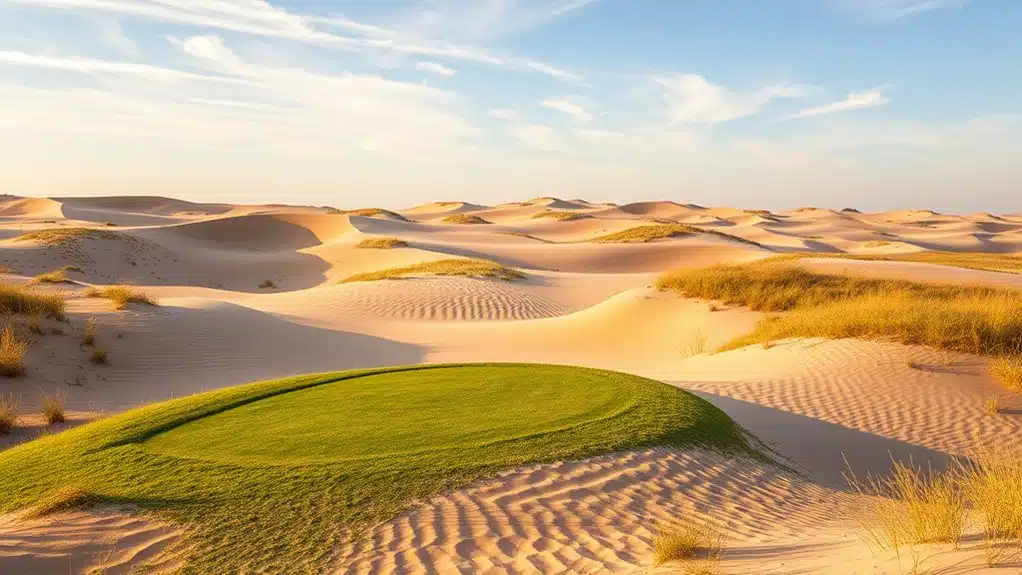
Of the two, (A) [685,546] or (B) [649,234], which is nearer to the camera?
(A) [685,546]

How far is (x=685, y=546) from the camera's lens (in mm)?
4020

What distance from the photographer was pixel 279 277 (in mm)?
34562

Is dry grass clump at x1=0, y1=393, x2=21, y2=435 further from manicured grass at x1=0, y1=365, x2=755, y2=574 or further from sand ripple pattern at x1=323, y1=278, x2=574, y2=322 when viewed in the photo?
sand ripple pattern at x1=323, y1=278, x2=574, y2=322

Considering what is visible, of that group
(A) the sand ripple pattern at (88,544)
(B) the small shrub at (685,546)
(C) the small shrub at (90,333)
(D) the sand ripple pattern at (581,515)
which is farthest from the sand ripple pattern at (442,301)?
(B) the small shrub at (685,546)

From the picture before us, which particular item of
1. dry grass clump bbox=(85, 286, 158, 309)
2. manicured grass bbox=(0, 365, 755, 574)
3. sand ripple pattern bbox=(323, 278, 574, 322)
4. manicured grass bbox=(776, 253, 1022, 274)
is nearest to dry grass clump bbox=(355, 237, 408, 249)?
sand ripple pattern bbox=(323, 278, 574, 322)

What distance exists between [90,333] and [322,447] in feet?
30.6

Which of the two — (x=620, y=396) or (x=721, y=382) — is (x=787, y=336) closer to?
(x=721, y=382)

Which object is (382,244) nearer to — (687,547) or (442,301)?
(442,301)

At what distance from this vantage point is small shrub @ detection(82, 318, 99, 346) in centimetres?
1240

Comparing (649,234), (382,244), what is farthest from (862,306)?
(649,234)

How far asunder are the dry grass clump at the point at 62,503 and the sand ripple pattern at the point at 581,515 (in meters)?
1.98

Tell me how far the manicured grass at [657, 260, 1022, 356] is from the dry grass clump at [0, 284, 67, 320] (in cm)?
1315

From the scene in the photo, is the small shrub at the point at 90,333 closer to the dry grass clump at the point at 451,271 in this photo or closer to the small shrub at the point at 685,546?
the small shrub at the point at 685,546

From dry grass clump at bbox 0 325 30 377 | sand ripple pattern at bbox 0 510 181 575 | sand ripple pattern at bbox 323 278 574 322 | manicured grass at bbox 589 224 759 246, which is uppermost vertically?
manicured grass at bbox 589 224 759 246
